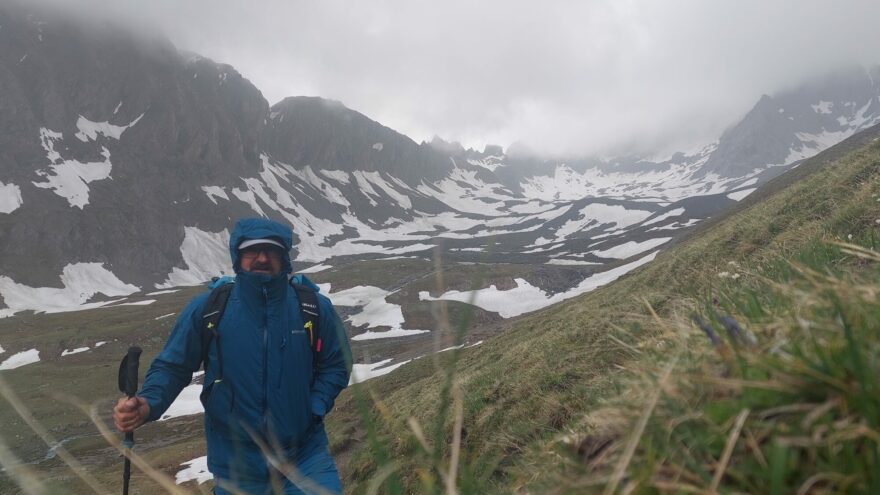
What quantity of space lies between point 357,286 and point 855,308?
334 feet

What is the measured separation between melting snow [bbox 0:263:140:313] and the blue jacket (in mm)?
108742

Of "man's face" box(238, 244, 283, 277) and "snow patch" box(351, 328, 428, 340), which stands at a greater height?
"man's face" box(238, 244, 283, 277)

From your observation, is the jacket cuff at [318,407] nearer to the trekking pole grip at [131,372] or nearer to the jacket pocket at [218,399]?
the jacket pocket at [218,399]

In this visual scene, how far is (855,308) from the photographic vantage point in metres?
1.74

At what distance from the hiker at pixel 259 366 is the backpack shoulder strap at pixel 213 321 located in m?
0.01

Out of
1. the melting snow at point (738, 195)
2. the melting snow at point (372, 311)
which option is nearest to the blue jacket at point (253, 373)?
the melting snow at point (372, 311)

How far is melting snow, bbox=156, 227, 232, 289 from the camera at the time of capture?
124 meters

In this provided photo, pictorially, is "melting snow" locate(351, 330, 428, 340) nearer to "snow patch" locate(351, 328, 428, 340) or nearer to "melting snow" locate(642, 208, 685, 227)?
"snow patch" locate(351, 328, 428, 340)

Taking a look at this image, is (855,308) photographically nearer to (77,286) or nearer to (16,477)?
(16,477)

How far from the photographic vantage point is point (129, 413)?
473 cm

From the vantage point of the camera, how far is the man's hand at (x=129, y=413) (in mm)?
4637

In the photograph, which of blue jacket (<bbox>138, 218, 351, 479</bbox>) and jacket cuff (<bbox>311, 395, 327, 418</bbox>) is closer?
blue jacket (<bbox>138, 218, 351, 479</bbox>)

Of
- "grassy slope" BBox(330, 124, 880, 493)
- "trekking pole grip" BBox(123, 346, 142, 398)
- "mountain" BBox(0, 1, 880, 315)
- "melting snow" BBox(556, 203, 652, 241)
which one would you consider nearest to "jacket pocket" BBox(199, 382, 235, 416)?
"trekking pole grip" BBox(123, 346, 142, 398)

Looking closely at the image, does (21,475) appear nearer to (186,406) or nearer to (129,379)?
(129,379)
